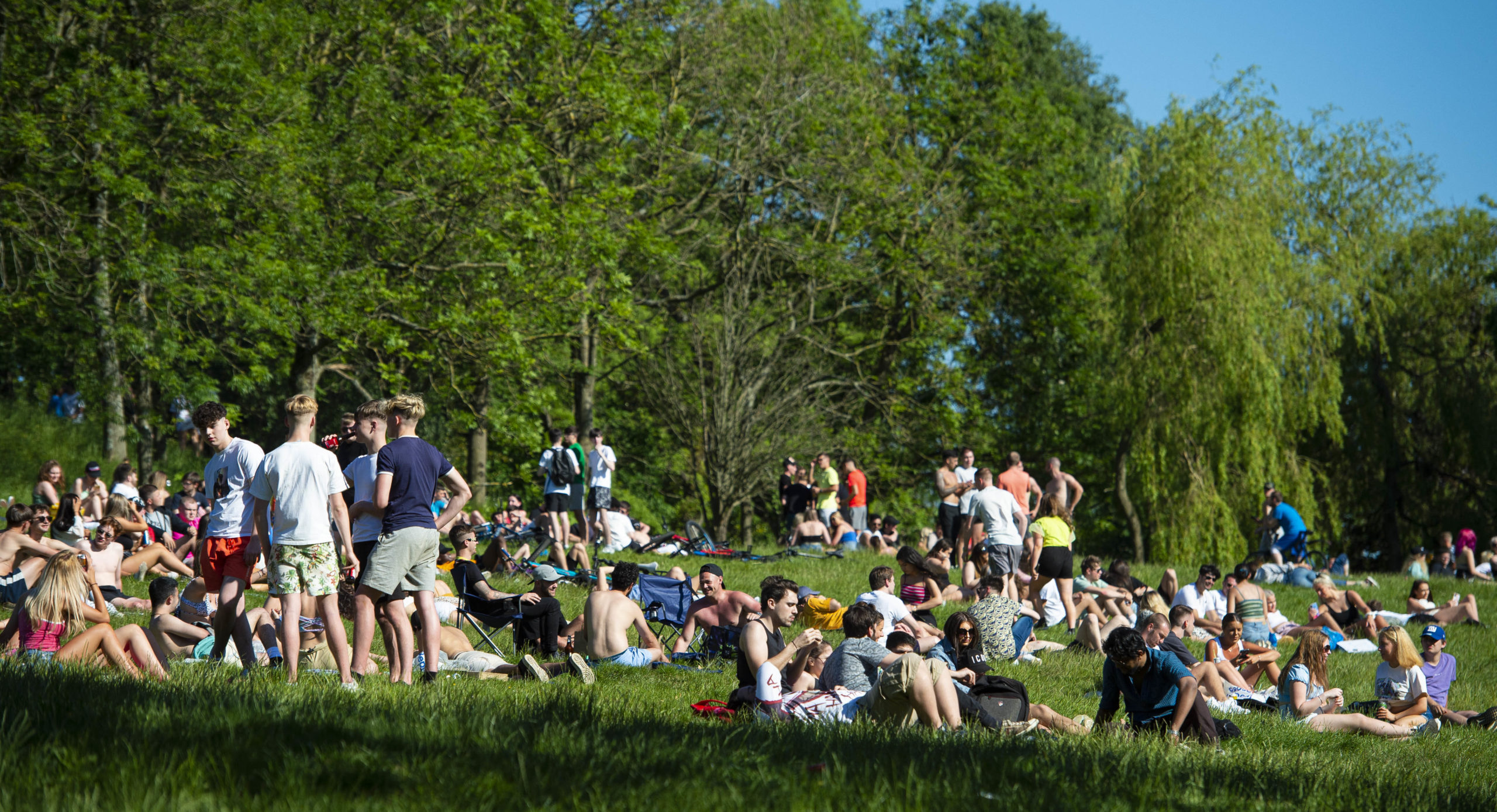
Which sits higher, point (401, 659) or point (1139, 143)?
point (1139, 143)

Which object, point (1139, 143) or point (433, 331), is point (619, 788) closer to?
point (433, 331)

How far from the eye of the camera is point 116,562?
1361cm

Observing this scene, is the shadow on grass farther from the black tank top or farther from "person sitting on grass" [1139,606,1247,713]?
"person sitting on grass" [1139,606,1247,713]

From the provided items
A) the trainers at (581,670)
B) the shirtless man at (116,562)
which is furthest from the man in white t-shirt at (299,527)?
the shirtless man at (116,562)

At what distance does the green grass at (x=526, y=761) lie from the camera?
14.1 ft

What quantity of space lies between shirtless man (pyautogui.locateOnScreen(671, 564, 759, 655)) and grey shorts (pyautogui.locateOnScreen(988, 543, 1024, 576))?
161 inches

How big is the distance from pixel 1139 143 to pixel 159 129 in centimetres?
2001

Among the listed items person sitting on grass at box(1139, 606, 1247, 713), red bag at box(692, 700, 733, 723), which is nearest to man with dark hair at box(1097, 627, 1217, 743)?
person sitting on grass at box(1139, 606, 1247, 713)

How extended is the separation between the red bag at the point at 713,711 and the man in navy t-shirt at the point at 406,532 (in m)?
1.75

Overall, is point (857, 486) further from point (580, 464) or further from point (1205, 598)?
point (1205, 598)

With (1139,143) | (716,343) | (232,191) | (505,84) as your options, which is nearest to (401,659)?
(232,191)

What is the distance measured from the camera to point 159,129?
2006cm

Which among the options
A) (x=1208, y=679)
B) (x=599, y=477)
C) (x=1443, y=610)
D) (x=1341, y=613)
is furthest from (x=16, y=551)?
(x=1443, y=610)

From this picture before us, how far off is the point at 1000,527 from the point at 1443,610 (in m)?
8.99
